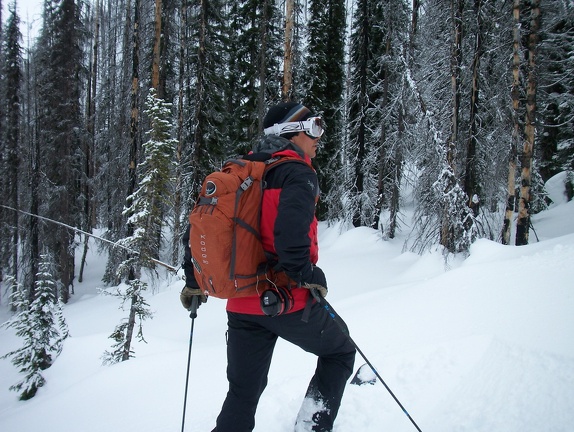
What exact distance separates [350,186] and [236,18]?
490 inches

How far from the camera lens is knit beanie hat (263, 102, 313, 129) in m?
2.37

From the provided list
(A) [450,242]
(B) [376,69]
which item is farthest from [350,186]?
(A) [450,242]

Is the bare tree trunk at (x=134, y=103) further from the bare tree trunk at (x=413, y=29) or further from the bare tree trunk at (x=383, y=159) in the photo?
the bare tree trunk at (x=413, y=29)

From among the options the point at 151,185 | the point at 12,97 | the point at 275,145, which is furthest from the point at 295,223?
the point at 12,97

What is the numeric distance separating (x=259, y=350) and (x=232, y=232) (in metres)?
0.80

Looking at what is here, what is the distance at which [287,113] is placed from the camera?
2387 mm

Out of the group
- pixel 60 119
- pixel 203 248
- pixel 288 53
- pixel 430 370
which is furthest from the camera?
pixel 60 119

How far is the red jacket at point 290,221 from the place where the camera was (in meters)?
1.92

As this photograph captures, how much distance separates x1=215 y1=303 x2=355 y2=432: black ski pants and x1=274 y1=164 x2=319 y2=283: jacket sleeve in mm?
338

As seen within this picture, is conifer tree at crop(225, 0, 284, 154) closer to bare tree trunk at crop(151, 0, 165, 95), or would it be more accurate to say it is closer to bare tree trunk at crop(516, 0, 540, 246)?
bare tree trunk at crop(151, 0, 165, 95)

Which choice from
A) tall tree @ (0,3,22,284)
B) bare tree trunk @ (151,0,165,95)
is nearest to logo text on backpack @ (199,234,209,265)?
bare tree trunk @ (151,0,165,95)

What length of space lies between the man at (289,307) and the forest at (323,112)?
6.62m

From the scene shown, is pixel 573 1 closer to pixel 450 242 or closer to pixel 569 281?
pixel 450 242

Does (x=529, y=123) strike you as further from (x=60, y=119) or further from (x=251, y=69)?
(x=60, y=119)
